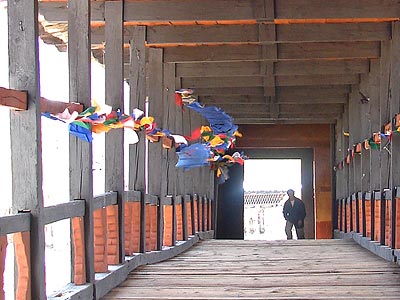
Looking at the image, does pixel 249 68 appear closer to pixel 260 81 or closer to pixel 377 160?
pixel 260 81

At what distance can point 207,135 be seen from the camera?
10859mm

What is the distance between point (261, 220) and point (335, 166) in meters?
10.2

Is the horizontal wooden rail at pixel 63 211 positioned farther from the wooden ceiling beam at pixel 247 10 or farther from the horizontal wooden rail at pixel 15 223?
the wooden ceiling beam at pixel 247 10

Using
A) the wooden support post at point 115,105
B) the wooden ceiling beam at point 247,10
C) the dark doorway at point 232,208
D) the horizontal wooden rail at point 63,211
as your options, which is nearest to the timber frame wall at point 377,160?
the wooden ceiling beam at point 247,10

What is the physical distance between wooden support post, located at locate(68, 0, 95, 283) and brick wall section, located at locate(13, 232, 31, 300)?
3.78 ft

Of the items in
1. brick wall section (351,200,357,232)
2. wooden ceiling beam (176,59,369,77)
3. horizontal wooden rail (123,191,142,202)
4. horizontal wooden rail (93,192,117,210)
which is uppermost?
wooden ceiling beam (176,59,369,77)

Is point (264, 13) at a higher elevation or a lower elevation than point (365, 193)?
higher

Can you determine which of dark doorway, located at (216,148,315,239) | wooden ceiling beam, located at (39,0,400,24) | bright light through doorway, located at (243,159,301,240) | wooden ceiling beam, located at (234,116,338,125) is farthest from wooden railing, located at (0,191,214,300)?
bright light through doorway, located at (243,159,301,240)

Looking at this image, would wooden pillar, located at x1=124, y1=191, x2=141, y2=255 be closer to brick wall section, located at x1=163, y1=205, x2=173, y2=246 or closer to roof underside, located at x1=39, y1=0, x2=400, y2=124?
roof underside, located at x1=39, y1=0, x2=400, y2=124

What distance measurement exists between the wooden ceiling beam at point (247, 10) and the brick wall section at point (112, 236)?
2.17 m

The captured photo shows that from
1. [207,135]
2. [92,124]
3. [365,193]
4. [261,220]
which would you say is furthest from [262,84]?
[261,220]

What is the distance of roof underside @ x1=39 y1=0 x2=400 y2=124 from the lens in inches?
282

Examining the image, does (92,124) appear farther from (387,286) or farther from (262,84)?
(262,84)

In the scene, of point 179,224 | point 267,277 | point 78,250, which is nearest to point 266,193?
point 179,224
